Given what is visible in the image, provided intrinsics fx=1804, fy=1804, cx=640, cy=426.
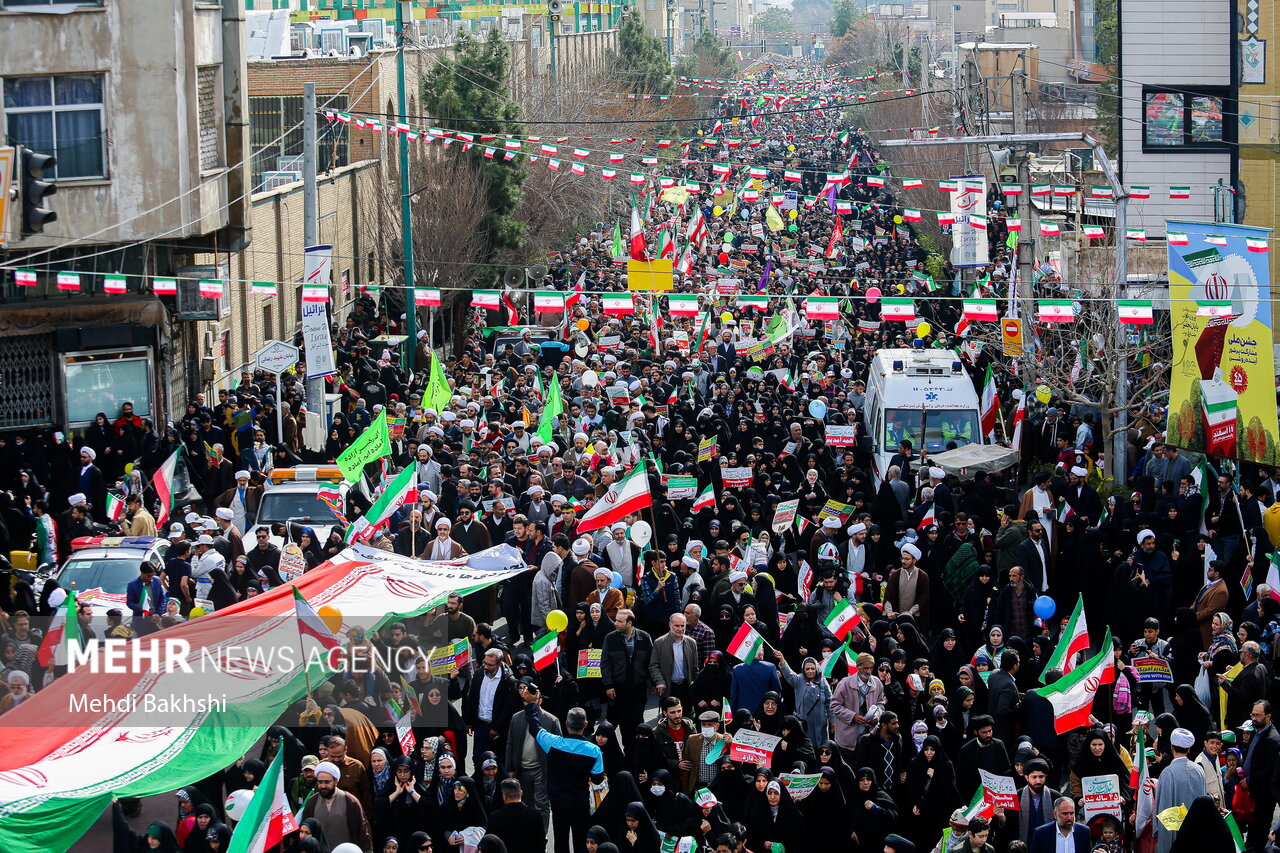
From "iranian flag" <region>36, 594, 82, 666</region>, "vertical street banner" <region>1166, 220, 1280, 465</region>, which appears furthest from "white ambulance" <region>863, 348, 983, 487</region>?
"iranian flag" <region>36, 594, 82, 666</region>

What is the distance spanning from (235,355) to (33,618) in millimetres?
17914

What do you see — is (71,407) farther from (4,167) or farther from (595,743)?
(595,743)

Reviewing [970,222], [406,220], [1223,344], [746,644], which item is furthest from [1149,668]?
[406,220]

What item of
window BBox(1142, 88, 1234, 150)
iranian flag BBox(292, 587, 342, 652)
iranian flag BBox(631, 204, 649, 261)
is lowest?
iranian flag BBox(292, 587, 342, 652)

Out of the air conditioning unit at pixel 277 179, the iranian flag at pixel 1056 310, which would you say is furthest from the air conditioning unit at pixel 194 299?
the iranian flag at pixel 1056 310

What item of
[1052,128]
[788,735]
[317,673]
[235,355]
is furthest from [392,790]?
[1052,128]

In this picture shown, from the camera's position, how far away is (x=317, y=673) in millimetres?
12359

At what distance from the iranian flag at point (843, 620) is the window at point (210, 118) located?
50.7 feet

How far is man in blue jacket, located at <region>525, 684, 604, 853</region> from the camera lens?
11680mm

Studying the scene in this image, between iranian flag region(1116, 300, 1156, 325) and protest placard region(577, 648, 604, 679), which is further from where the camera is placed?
iranian flag region(1116, 300, 1156, 325)

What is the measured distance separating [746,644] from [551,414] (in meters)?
9.23

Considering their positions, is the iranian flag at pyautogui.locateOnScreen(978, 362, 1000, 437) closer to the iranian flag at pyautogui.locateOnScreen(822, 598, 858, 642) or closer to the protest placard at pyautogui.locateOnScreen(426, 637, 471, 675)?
the iranian flag at pyautogui.locateOnScreen(822, 598, 858, 642)

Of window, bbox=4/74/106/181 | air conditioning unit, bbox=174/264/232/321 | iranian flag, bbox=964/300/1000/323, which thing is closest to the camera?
iranian flag, bbox=964/300/1000/323

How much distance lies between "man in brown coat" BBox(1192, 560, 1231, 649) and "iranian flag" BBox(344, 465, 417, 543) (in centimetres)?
725
